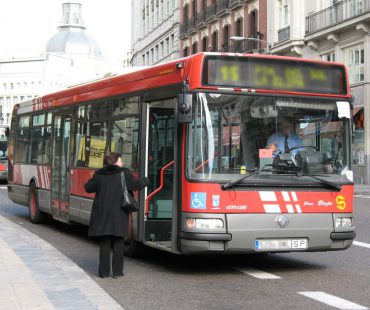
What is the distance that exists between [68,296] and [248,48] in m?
40.6

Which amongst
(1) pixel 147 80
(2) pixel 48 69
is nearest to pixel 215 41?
(1) pixel 147 80

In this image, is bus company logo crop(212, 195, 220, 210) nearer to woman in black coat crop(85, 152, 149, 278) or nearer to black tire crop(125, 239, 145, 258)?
woman in black coat crop(85, 152, 149, 278)

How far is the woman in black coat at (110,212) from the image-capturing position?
877cm

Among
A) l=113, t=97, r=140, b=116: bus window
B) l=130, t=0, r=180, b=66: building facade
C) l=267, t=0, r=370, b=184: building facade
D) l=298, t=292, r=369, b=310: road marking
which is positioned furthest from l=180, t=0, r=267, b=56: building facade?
l=298, t=292, r=369, b=310: road marking

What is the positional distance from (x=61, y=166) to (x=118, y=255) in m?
5.43

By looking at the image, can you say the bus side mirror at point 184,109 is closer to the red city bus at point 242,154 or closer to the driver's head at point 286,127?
the red city bus at point 242,154

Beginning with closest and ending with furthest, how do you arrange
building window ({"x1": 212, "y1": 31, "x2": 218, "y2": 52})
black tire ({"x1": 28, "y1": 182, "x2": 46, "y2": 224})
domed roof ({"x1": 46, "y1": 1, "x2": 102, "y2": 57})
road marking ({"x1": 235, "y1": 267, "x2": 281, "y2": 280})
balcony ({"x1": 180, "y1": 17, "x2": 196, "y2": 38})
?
road marking ({"x1": 235, "y1": 267, "x2": 281, "y2": 280}) → black tire ({"x1": 28, "y1": 182, "x2": 46, "y2": 224}) → building window ({"x1": 212, "y1": 31, "x2": 218, "y2": 52}) → balcony ({"x1": 180, "y1": 17, "x2": 196, "y2": 38}) → domed roof ({"x1": 46, "y1": 1, "x2": 102, "y2": 57})

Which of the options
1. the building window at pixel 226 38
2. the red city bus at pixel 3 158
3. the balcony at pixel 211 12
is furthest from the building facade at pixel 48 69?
the red city bus at pixel 3 158

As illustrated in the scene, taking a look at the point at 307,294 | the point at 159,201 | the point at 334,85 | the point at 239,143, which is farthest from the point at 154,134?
the point at 307,294

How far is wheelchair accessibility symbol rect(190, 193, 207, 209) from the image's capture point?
8906mm

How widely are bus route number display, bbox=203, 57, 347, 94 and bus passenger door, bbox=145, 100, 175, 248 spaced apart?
0.89m

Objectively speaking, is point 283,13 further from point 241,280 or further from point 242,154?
point 241,280

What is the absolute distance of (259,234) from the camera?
9.05m

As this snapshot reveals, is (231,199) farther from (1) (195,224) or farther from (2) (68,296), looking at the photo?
(2) (68,296)
